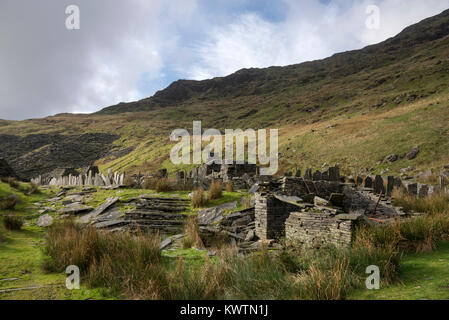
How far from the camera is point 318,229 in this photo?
688cm

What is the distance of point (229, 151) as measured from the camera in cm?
3566

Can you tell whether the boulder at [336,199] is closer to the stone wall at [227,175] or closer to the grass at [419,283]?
the grass at [419,283]

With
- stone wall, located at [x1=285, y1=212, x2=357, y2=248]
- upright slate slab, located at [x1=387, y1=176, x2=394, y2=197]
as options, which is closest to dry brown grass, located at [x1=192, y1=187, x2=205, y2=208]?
stone wall, located at [x1=285, y1=212, x2=357, y2=248]

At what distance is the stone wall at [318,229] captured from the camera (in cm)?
619

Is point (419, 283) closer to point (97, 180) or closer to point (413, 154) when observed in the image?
point (97, 180)

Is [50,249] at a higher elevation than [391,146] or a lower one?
lower

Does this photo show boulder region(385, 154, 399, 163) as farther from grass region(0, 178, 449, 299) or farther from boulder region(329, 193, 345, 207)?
grass region(0, 178, 449, 299)
